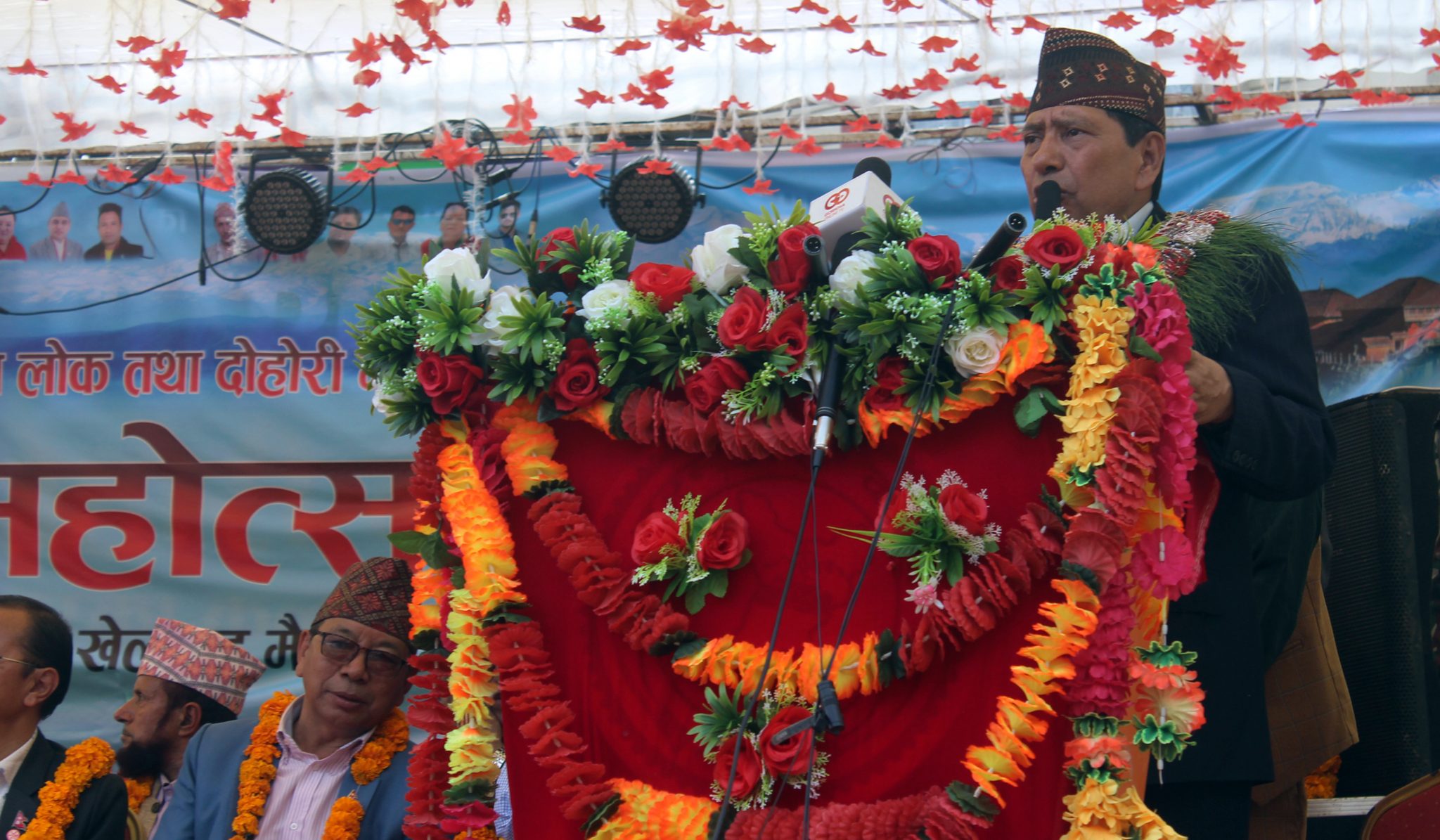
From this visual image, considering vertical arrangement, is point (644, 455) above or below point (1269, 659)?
above

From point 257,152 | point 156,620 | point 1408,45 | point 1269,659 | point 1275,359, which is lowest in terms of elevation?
point 156,620

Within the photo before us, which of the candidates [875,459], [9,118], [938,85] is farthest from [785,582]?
[9,118]

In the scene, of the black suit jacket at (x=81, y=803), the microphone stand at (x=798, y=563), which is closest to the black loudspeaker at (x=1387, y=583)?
the microphone stand at (x=798, y=563)

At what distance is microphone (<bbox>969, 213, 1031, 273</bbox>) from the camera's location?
5.19 feet

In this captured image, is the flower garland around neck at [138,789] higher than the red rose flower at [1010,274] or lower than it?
lower

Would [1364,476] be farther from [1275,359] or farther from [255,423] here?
[255,423]

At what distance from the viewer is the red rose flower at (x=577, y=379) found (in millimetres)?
1835

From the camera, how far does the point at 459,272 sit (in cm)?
190

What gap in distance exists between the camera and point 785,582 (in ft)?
5.70

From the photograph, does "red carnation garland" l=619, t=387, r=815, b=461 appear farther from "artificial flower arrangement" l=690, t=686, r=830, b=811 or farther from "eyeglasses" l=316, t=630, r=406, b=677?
"eyeglasses" l=316, t=630, r=406, b=677

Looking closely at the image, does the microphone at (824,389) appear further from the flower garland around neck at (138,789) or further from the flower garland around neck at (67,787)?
the flower garland around neck at (138,789)

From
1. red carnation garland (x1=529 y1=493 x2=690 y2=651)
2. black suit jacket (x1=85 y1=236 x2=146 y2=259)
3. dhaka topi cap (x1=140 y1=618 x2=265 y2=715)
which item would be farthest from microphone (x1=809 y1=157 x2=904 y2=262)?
black suit jacket (x1=85 y1=236 x2=146 y2=259)

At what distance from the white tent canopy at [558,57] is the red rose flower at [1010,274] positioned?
89.7 inches

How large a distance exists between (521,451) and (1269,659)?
1526mm
